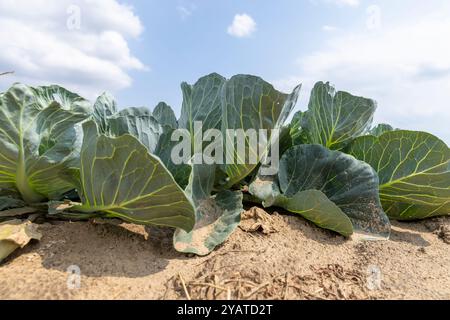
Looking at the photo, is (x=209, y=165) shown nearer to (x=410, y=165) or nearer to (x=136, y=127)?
(x=136, y=127)

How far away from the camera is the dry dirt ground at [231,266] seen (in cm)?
158

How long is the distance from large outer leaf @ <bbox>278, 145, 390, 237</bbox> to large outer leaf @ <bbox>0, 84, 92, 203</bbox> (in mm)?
1189

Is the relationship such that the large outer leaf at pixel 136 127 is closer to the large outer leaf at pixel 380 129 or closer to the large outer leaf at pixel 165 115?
the large outer leaf at pixel 165 115

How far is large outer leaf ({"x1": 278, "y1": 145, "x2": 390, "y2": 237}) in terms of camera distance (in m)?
2.29

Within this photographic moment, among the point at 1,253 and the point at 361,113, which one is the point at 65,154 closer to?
the point at 1,253

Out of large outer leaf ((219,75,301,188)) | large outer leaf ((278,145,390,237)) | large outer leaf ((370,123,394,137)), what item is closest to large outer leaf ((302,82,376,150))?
large outer leaf ((278,145,390,237))

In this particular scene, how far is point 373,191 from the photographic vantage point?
2.27 metres

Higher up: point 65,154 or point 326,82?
point 326,82

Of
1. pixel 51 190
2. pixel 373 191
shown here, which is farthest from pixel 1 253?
pixel 373 191

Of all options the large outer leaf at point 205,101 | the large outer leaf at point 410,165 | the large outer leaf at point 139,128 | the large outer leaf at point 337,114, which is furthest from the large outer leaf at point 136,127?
the large outer leaf at point 410,165

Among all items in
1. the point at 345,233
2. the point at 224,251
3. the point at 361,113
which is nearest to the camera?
the point at 224,251

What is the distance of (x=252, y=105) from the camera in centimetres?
200

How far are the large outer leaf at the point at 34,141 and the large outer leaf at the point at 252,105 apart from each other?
73cm

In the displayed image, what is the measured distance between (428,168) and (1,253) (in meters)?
2.28
